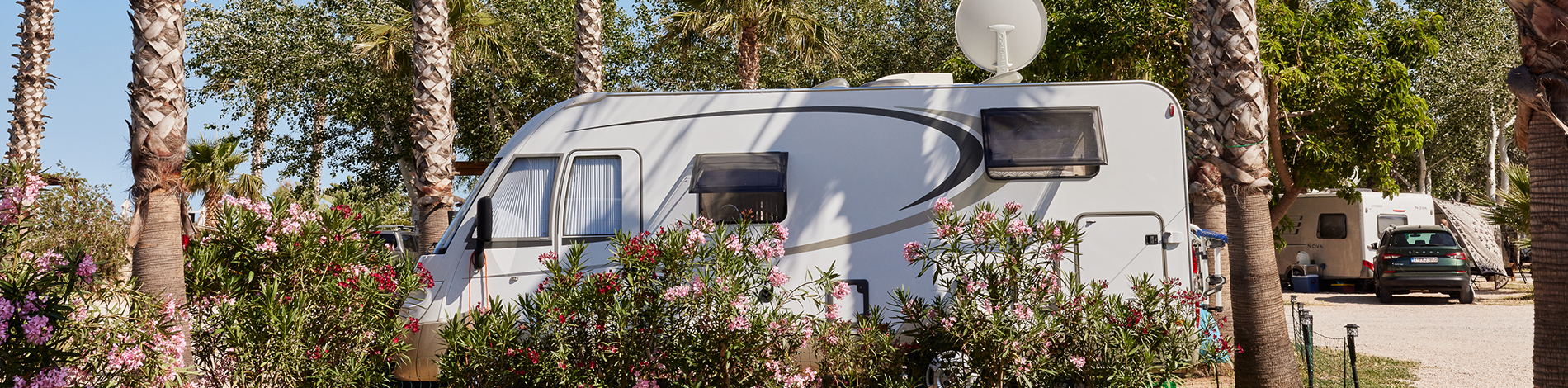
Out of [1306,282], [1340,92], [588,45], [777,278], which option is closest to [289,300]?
[777,278]

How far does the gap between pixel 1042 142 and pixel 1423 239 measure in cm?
1451

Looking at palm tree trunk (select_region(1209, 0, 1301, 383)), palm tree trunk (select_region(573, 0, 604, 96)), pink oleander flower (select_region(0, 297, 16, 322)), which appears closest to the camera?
pink oleander flower (select_region(0, 297, 16, 322))

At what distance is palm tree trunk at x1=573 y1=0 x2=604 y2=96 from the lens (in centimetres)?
1156

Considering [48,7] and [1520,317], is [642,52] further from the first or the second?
[1520,317]

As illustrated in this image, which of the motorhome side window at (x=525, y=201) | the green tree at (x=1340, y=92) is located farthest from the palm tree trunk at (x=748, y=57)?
the motorhome side window at (x=525, y=201)

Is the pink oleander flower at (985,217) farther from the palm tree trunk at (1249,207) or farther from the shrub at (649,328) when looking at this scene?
the palm tree trunk at (1249,207)

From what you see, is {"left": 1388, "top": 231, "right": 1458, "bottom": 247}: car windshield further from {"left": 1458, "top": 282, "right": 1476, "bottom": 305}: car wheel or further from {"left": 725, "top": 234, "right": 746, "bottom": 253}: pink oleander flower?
{"left": 725, "top": 234, "right": 746, "bottom": 253}: pink oleander flower

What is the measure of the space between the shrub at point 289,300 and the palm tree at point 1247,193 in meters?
5.22

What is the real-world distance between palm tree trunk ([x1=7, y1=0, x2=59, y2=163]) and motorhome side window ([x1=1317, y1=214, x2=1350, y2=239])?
2374 cm

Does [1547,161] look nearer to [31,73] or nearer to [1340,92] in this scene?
[1340,92]

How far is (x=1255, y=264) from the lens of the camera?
617cm

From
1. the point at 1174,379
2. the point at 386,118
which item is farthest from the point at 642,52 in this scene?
the point at 1174,379

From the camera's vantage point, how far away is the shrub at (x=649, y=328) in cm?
471

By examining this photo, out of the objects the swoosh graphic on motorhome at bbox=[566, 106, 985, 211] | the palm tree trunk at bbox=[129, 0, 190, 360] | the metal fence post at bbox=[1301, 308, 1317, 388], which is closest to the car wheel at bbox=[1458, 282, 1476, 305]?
the metal fence post at bbox=[1301, 308, 1317, 388]
